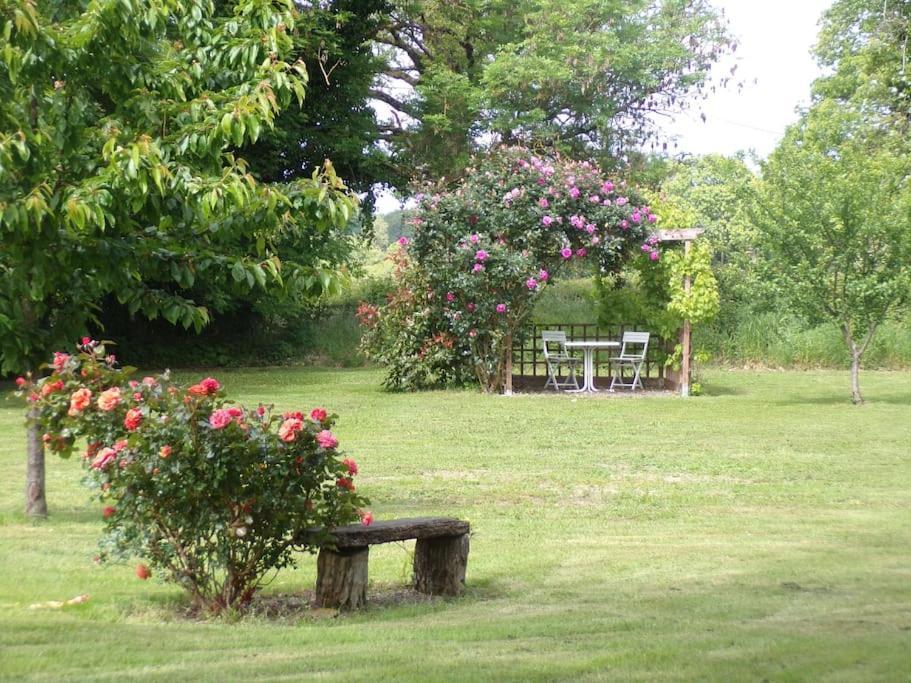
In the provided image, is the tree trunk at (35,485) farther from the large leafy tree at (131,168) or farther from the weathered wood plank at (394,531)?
the weathered wood plank at (394,531)

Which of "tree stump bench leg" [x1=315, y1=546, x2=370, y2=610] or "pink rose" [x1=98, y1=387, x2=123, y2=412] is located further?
"tree stump bench leg" [x1=315, y1=546, x2=370, y2=610]

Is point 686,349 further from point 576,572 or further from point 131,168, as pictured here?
point 131,168

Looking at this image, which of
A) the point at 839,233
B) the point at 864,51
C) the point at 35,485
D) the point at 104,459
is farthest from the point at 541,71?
the point at 104,459

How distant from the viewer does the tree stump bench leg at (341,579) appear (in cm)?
565

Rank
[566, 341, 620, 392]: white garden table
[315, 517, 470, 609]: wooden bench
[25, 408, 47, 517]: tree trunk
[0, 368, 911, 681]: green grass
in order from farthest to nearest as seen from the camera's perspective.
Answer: [566, 341, 620, 392]: white garden table
[25, 408, 47, 517]: tree trunk
[315, 517, 470, 609]: wooden bench
[0, 368, 911, 681]: green grass

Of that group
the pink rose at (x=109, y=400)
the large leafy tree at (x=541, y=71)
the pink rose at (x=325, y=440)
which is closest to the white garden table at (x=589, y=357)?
the large leafy tree at (x=541, y=71)

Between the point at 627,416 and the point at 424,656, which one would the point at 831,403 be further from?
the point at 424,656

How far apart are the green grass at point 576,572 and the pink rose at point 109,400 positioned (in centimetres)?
97

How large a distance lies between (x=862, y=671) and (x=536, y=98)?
26177 millimetres

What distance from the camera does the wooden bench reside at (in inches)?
220

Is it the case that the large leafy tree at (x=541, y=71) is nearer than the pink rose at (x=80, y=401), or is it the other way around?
the pink rose at (x=80, y=401)

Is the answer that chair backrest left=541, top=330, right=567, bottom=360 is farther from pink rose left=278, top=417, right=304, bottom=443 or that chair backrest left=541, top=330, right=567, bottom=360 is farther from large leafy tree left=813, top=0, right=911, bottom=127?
pink rose left=278, top=417, right=304, bottom=443

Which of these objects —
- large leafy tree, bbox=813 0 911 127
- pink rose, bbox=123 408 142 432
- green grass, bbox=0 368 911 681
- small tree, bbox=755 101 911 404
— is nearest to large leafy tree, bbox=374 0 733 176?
large leafy tree, bbox=813 0 911 127

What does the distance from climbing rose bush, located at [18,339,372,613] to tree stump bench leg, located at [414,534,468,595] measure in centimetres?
65
